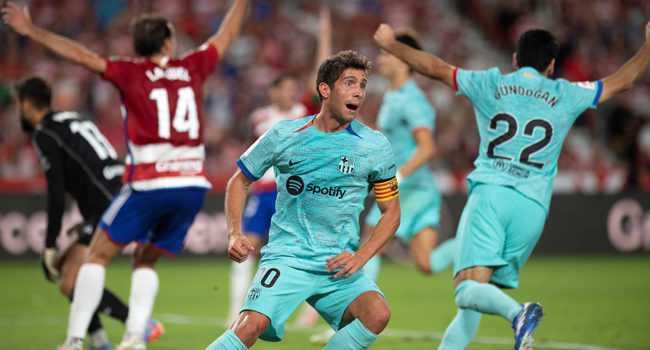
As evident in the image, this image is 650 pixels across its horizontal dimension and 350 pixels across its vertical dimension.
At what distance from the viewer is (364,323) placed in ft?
13.2

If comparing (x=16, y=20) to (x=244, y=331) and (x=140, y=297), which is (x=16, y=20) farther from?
(x=244, y=331)

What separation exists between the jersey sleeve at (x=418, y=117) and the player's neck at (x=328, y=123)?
9.71 ft

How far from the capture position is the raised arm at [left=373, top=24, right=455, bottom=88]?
16.5 ft

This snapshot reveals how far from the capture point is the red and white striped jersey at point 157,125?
554 cm

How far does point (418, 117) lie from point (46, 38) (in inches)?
135

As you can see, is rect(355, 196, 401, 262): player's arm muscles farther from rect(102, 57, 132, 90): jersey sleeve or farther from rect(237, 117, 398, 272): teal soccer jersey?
rect(102, 57, 132, 90): jersey sleeve

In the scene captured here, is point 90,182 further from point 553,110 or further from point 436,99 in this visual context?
point 436,99

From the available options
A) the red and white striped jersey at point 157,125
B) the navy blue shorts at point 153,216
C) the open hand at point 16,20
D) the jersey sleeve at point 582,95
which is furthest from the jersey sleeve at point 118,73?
the jersey sleeve at point 582,95

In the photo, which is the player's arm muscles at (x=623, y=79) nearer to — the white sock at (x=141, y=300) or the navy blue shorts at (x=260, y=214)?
the white sock at (x=141, y=300)

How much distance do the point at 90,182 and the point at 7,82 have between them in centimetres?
1095

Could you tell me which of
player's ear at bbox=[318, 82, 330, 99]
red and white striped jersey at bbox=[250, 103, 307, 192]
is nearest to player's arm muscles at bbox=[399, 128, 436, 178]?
red and white striped jersey at bbox=[250, 103, 307, 192]

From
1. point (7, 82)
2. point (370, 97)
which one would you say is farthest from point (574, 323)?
point (7, 82)

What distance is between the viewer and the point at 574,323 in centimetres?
744

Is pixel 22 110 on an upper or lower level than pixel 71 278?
upper
